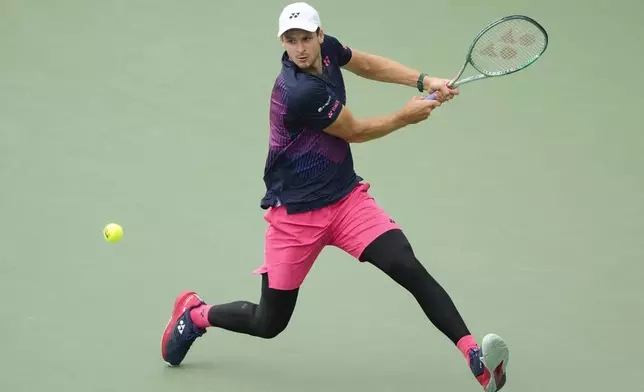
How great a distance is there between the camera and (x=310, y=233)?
491 cm

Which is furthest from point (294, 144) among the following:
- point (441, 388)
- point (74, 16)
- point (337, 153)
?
point (74, 16)

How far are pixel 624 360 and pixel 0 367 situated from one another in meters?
2.55

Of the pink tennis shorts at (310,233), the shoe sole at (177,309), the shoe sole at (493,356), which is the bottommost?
the shoe sole at (493,356)

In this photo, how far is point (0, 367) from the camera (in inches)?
198

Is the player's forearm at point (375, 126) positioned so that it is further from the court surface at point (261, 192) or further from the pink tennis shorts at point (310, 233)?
the court surface at point (261, 192)

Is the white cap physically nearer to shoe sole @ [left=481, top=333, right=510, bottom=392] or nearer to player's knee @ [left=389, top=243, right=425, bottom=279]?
player's knee @ [left=389, top=243, right=425, bottom=279]

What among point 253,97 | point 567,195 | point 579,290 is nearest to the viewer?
point 579,290

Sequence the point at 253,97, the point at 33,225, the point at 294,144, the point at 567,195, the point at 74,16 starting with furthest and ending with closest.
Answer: the point at 74,16, the point at 253,97, the point at 567,195, the point at 33,225, the point at 294,144

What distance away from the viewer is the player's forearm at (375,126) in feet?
15.6

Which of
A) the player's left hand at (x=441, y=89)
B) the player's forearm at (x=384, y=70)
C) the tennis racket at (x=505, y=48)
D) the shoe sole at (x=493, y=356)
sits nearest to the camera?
the shoe sole at (x=493, y=356)

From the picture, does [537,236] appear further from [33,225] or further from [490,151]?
[33,225]

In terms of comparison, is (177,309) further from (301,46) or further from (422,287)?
(301,46)

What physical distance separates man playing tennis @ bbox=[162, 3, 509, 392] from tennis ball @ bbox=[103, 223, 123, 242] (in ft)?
2.49

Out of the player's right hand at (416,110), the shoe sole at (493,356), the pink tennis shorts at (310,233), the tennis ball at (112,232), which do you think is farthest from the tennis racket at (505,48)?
the tennis ball at (112,232)
